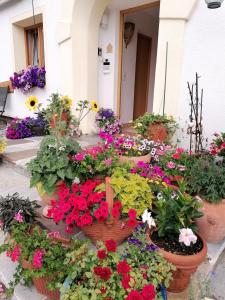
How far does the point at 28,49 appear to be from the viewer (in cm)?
592

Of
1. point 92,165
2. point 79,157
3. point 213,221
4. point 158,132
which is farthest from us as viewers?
point 158,132

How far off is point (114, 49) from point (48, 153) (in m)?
3.26

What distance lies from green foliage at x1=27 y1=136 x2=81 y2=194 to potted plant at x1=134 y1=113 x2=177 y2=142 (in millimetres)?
1428

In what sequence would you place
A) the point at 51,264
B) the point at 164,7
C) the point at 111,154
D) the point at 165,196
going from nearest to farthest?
the point at 51,264, the point at 165,196, the point at 111,154, the point at 164,7

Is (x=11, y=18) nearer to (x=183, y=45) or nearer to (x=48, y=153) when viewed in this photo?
(x=183, y=45)

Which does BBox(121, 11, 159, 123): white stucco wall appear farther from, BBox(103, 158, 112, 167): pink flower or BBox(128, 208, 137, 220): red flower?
BBox(128, 208, 137, 220): red flower

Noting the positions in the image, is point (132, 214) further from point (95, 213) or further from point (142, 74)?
point (142, 74)

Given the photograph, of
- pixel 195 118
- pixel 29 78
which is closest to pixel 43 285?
pixel 195 118

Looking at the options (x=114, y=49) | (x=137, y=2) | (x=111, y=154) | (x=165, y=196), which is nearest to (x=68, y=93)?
(x=114, y=49)

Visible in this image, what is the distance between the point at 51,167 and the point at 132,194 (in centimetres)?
64

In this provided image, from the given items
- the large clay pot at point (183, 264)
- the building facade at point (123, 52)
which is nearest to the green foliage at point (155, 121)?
the building facade at point (123, 52)

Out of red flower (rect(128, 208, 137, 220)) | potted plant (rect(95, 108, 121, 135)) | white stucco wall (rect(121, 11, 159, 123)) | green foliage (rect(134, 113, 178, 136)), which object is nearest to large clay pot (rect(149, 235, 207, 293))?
red flower (rect(128, 208, 137, 220))

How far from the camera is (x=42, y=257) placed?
4.18 ft

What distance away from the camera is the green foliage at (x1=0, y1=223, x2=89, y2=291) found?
4.07 feet
